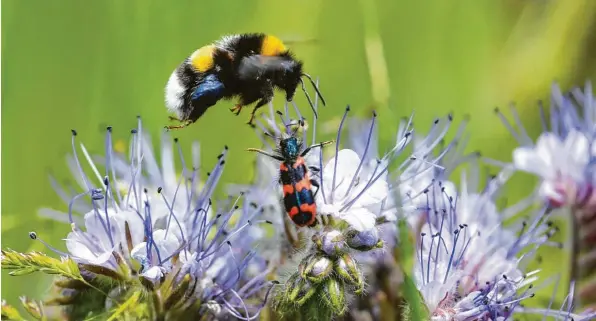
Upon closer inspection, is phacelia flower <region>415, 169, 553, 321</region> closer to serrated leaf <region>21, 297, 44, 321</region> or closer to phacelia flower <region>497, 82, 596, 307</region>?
phacelia flower <region>497, 82, 596, 307</region>

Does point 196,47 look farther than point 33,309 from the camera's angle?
Yes

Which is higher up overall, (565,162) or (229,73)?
(229,73)

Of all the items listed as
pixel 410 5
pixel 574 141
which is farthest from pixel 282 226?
pixel 410 5

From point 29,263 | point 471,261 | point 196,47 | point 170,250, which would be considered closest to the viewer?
point 29,263

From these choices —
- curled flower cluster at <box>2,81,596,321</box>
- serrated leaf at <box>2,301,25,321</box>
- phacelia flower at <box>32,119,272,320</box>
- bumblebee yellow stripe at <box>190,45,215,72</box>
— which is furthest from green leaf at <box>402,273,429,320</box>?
serrated leaf at <box>2,301,25,321</box>

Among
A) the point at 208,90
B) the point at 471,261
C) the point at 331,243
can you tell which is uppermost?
the point at 208,90

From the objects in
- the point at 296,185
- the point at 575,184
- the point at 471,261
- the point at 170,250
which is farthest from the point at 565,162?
the point at 170,250

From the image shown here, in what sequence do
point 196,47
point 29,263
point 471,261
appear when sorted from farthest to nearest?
point 196,47, point 471,261, point 29,263

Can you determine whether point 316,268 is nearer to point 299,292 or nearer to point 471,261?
point 299,292
